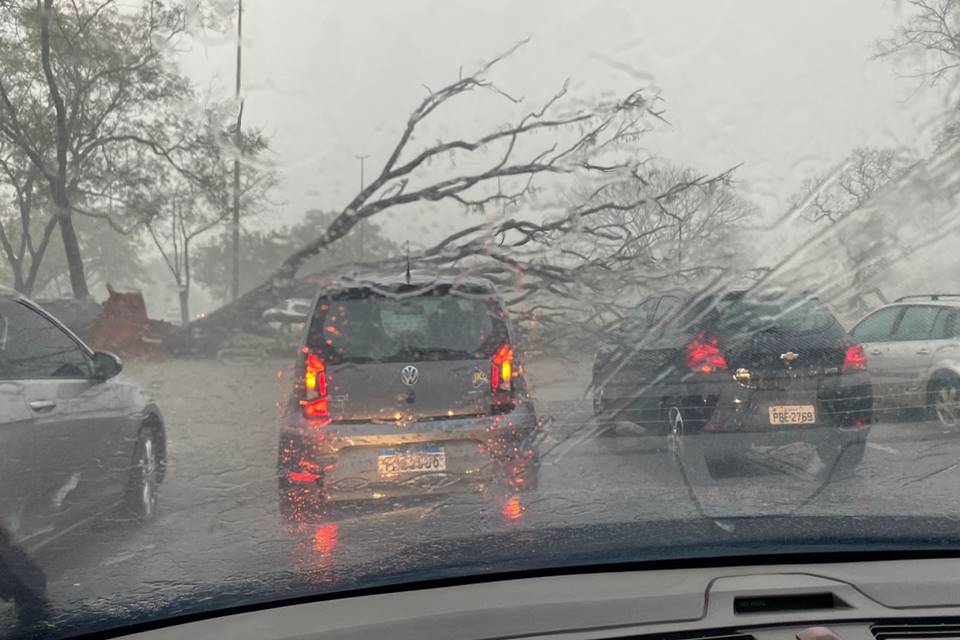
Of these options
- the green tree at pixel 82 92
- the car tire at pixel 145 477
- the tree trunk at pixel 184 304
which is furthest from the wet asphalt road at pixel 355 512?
the green tree at pixel 82 92

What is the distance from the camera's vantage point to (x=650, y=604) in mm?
2805

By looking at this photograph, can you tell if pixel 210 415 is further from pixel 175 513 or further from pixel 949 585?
pixel 949 585

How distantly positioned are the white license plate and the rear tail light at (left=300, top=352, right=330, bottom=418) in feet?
10.8

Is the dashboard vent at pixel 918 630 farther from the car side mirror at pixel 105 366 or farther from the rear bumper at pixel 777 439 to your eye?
the car side mirror at pixel 105 366

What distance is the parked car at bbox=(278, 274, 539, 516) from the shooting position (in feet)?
18.0

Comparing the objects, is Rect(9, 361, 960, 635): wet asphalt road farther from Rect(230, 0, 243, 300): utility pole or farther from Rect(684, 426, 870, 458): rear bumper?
Rect(230, 0, 243, 300): utility pole

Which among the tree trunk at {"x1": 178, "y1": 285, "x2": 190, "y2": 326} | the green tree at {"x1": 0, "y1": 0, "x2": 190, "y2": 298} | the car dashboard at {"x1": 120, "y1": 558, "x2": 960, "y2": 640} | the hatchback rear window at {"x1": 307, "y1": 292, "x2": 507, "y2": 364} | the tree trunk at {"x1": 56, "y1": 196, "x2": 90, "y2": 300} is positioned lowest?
the car dashboard at {"x1": 120, "y1": 558, "x2": 960, "y2": 640}

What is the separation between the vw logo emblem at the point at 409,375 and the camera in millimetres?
5660

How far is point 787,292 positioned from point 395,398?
355 cm

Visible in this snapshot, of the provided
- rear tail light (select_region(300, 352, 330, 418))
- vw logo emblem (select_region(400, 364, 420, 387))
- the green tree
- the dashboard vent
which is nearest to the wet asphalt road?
rear tail light (select_region(300, 352, 330, 418))

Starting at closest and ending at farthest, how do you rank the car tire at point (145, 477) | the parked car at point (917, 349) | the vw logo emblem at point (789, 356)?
1. the car tire at point (145, 477)
2. the vw logo emblem at point (789, 356)
3. the parked car at point (917, 349)

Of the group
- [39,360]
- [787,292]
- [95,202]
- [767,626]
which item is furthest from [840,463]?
[95,202]

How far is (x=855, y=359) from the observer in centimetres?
710

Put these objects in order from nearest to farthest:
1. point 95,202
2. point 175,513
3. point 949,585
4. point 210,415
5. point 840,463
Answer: point 949,585 → point 175,513 → point 840,463 → point 95,202 → point 210,415
